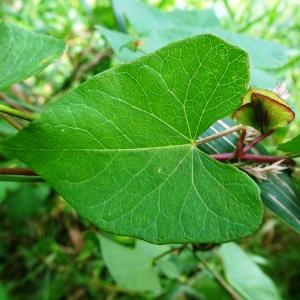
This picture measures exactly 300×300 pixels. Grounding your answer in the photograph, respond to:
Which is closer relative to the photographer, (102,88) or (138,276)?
(102,88)

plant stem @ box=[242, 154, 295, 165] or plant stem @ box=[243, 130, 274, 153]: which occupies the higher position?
plant stem @ box=[243, 130, 274, 153]

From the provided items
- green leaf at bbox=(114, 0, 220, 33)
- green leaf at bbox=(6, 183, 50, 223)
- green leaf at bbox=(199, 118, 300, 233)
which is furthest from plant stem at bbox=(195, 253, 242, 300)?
green leaf at bbox=(6, 183, 50, 223)

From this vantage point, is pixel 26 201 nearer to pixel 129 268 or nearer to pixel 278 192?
pixel 129 268

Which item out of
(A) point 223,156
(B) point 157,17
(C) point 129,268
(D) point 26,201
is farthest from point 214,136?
(D) point 26,201

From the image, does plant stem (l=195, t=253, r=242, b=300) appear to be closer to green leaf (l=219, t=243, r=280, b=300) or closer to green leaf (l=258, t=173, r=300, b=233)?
green leaf (l=219, t=243, r=280, b=300)

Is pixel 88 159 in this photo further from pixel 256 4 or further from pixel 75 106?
pixel 256 4

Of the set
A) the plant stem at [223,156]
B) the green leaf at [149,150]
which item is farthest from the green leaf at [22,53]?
the plant stem at [223,156]

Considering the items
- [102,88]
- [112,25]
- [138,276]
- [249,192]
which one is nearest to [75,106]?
[102,88]
